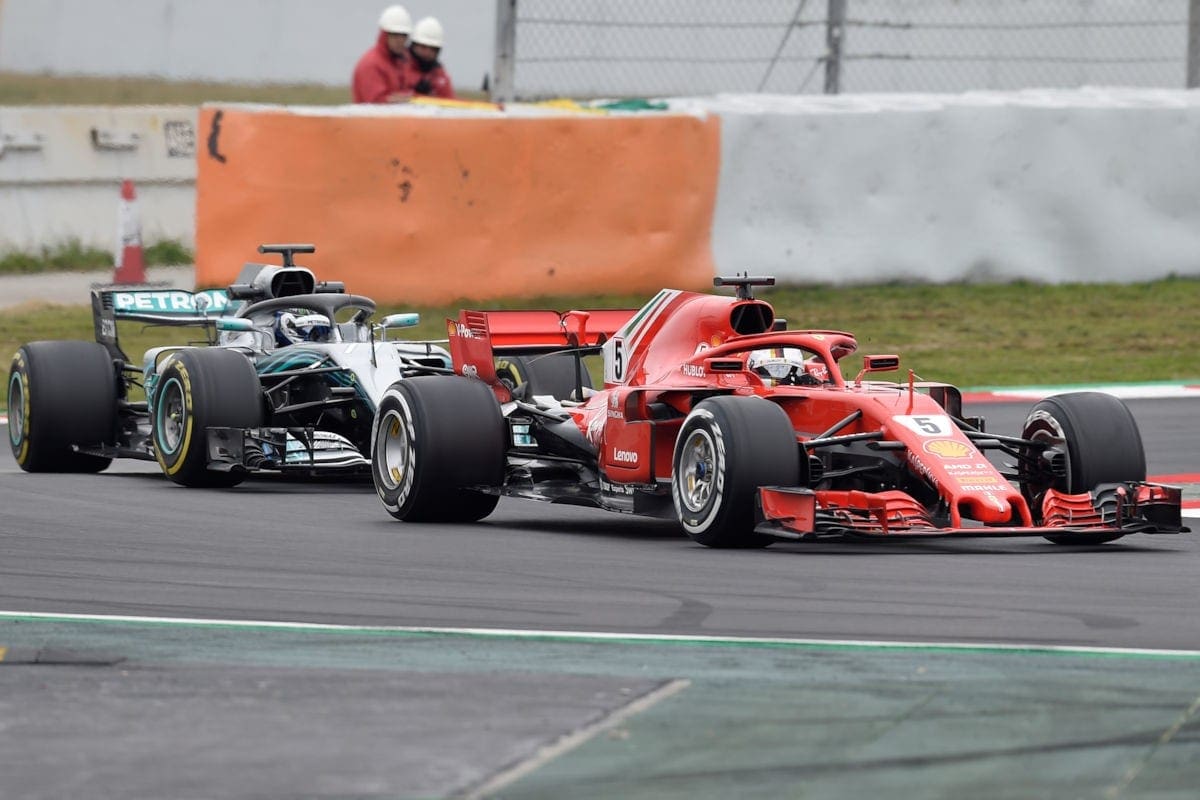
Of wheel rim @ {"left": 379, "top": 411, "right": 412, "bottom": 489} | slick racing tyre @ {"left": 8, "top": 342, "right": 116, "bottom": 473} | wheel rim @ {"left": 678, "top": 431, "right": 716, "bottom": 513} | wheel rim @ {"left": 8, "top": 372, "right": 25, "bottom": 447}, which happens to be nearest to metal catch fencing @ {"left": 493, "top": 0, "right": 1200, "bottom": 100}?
slick racing tyre @ {"left": 8, "top": 342, "right": 116, "bottom": 473}

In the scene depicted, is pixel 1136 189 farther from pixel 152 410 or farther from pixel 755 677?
pixel 755 677

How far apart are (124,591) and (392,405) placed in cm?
274

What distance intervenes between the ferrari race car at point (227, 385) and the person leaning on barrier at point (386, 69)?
516 centimetres

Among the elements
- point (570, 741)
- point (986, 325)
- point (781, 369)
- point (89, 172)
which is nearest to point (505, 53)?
point (986, 325)

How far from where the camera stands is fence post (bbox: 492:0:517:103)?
19.2 metres

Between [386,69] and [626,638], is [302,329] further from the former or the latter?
[626,638]

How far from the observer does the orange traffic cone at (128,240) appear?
21031 millimetres

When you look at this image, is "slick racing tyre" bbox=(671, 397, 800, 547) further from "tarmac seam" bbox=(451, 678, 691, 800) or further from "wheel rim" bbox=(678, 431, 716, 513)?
"tarmac seam" bbox=(451, 678, 691, 800)

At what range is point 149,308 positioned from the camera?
574 inches

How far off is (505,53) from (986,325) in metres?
4.52

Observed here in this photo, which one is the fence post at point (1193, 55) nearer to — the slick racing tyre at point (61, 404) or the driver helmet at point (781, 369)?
the slick racing tyre at point (61, 404)

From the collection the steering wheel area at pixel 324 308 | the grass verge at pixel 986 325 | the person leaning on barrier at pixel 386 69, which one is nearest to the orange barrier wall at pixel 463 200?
the grass verge at pixel 986 325

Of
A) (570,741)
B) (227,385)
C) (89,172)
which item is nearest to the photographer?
(570,741)

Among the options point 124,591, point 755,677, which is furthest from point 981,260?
point 755,677
